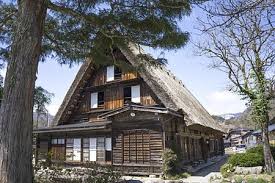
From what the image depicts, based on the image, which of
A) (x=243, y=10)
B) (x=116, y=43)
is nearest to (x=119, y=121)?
(x=116, y=43)

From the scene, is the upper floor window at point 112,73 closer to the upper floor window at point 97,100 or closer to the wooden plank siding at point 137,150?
the upper floor window at point 97,100

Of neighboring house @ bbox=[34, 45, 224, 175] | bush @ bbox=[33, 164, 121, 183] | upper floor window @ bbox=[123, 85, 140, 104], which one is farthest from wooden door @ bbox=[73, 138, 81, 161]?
bush @ bbox=[33, 164, 121, 183]

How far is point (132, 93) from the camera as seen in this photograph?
18344 millimetres

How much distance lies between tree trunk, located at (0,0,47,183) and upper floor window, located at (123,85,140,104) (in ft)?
38.5

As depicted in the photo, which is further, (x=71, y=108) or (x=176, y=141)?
(x=71, y=108)

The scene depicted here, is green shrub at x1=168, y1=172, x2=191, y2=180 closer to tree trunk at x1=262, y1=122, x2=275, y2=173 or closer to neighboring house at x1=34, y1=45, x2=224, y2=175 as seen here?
neighboring house at x1=34, y1=45, x2=224, y2=175

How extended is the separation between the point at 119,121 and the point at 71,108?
5823 millimetres

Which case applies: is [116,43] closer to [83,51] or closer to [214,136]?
[83,51]

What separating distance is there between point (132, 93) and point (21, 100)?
40.6 ft

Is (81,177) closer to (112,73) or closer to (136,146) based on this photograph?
(136,146)

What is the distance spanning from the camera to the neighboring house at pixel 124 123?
15.6m

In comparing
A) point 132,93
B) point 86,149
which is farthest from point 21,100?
point 86,149

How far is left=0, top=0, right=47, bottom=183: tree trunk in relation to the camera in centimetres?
593

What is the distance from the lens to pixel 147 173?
15.5m
